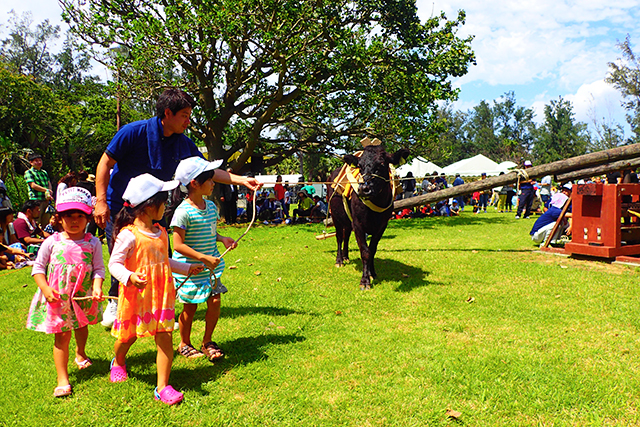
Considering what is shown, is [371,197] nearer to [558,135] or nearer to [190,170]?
[190,170]

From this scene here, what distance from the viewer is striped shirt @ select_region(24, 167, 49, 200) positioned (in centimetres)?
1024

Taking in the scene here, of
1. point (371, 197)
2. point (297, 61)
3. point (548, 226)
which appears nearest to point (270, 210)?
point (297, 61)

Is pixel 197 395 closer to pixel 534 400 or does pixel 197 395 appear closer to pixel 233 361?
pixel 233 361

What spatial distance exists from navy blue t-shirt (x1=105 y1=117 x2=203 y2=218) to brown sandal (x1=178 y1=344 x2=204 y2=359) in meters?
1.46

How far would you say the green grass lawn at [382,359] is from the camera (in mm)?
3148

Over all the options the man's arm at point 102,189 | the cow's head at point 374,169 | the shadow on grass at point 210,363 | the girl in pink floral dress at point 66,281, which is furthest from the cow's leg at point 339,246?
the girl in pink floral dress at point 66,281

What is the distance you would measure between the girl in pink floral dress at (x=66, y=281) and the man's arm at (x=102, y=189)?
158 mm

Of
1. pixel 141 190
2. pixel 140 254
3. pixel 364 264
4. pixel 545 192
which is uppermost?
pixel 545 192

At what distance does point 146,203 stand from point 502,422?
302 centimetres

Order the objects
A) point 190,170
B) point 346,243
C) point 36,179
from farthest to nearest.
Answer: point 36,179 → point 346,243 → point 190,170

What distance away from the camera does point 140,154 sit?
422 centimetres

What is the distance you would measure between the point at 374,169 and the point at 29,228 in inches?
319

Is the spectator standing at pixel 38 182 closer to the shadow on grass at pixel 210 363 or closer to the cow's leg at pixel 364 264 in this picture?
the cow's leg at pixel 364 264

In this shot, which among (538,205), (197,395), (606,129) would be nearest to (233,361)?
(197,395)
